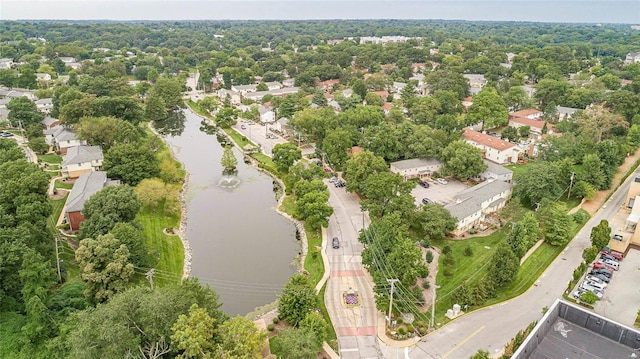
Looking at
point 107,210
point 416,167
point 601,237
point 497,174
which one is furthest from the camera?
point 416,167

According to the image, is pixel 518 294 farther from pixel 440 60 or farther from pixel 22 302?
pixel 440 60

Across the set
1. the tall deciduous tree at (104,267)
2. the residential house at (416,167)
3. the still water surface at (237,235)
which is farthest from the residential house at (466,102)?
the tall deciduous tree at (104,267)

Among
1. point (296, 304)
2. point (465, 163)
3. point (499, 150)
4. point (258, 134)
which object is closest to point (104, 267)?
point (296, 304)

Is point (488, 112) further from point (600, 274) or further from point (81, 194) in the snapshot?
point (81, 194)

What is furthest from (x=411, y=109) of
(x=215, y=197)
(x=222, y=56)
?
(x=222, y=56)

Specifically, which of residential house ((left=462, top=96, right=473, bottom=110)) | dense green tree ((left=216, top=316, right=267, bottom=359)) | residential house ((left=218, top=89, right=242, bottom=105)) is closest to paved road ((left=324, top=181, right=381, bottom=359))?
dense green tree ((left=216, top=316, right=267, bottom=359))

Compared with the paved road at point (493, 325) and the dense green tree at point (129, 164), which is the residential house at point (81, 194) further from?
the paved road at point (493, 325)
